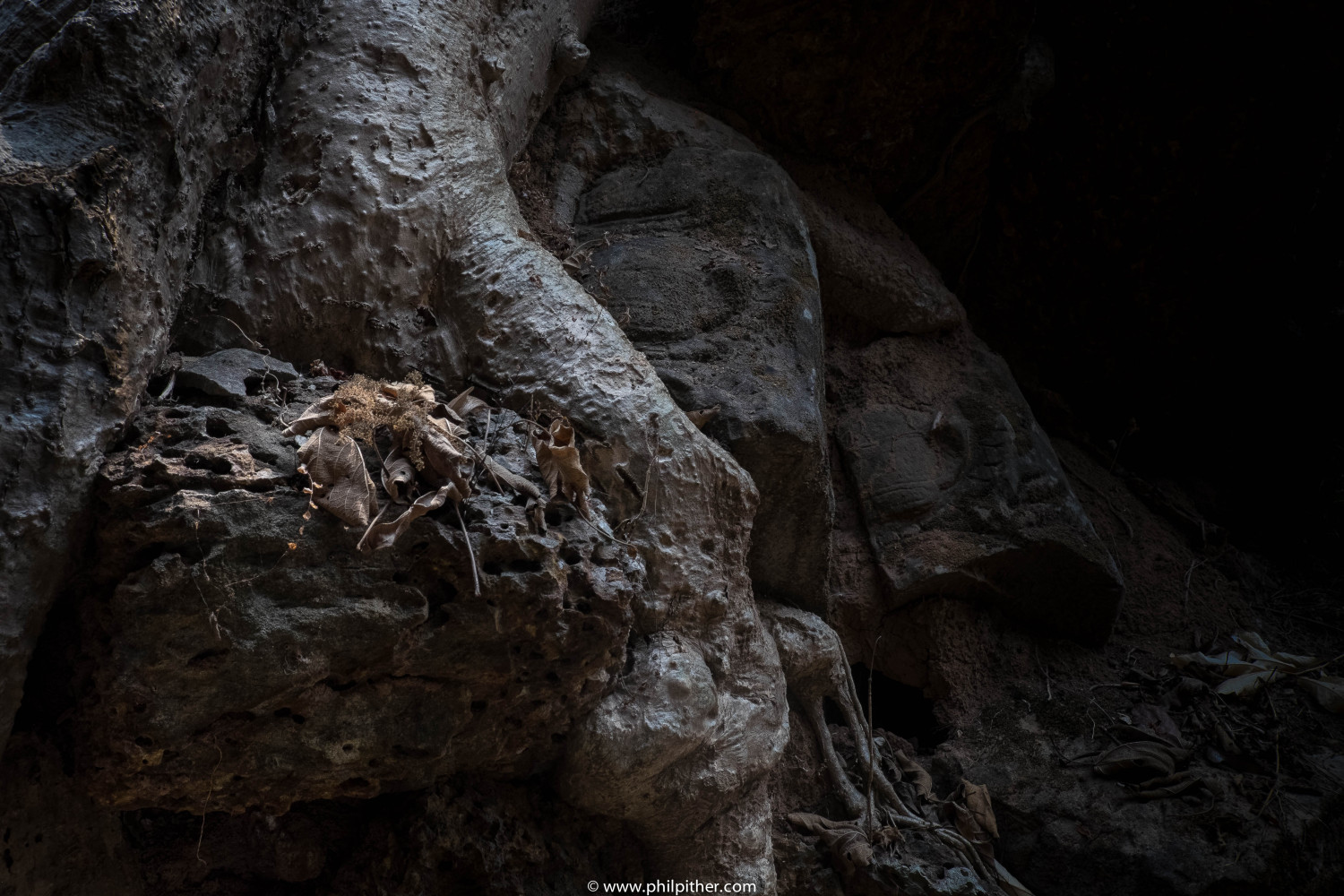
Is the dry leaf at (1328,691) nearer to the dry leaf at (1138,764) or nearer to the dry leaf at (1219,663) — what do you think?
the dry leaf at (1219,663)

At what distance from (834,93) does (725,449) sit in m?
1.97

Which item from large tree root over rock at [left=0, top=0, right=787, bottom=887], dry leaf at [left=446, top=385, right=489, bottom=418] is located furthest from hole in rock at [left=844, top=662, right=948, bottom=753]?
dry leaf at [left=446, top=385, right=489, bottom=418]

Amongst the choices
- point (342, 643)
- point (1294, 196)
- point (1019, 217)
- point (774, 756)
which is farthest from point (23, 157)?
point (1294, 196)

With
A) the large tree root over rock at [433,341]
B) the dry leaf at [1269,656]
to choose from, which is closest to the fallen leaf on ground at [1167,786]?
the dry leaf at [1269,656]

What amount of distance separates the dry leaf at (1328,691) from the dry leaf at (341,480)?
323cm

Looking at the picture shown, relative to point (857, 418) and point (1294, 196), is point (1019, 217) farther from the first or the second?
point (857, 418)

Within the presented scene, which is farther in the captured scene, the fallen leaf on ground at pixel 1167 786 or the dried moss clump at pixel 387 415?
the fallen leaf on ground at pixel 1167 786

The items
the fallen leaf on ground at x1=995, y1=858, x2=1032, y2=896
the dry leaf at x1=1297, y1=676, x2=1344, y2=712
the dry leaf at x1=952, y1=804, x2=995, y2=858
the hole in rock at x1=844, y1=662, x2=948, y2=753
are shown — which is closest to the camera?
the fallen leaf on ground at x1=995, y1=858, x2=1032, y2=896

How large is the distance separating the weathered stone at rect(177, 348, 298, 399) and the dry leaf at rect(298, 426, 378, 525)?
10.3 inches

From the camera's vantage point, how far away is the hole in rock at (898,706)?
3.24 metres

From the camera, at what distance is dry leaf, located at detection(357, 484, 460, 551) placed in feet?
4.95

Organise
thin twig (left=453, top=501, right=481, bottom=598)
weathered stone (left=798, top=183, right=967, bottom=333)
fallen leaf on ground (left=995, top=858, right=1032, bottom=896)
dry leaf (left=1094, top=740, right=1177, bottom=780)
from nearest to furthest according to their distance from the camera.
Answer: thin twig (left=453, top=501, right=481, bottom=598)
fallen leaf on ground (left=995, top=858, right=1032, bottom=896)
dry leaf (left=1094, top=740, right=1177, bottom=780)
weathered stone (left=798, top=183, right=967, bottom=333)

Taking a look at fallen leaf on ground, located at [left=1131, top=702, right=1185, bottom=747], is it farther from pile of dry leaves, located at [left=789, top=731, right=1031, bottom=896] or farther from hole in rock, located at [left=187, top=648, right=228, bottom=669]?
hole in rock, located at [left=187, top=648, right=228, bottom=669]

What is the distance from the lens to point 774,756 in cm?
220
